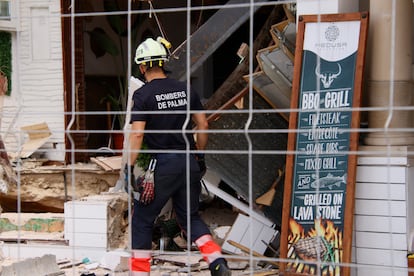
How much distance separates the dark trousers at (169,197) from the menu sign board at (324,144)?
0.72 m

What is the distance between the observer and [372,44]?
225 inches

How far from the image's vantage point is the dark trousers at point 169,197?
5336 mm

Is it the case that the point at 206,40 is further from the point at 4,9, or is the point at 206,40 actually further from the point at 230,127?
the point at 4,9

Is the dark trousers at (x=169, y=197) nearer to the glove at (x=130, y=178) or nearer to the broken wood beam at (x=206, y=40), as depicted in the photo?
the glove at (x=130, y=178)

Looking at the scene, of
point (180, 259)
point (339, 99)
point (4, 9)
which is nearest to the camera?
point (339, 99)

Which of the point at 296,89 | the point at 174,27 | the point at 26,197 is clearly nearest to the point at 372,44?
the point at 296,89

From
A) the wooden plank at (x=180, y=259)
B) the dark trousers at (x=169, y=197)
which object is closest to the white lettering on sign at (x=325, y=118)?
the dark trousers at (x=169, y=197)

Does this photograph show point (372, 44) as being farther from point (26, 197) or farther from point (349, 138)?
point (26, 197)

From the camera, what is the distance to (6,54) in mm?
8109

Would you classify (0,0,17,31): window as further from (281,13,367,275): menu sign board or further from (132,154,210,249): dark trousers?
(281,13,367,275): menu sign board

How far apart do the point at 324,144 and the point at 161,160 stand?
1271 millimetres

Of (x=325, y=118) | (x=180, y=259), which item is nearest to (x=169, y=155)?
(x=325, y=118)

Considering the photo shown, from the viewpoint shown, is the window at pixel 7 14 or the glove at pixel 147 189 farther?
the window at pixel 7 14

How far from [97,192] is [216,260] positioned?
109 inches
